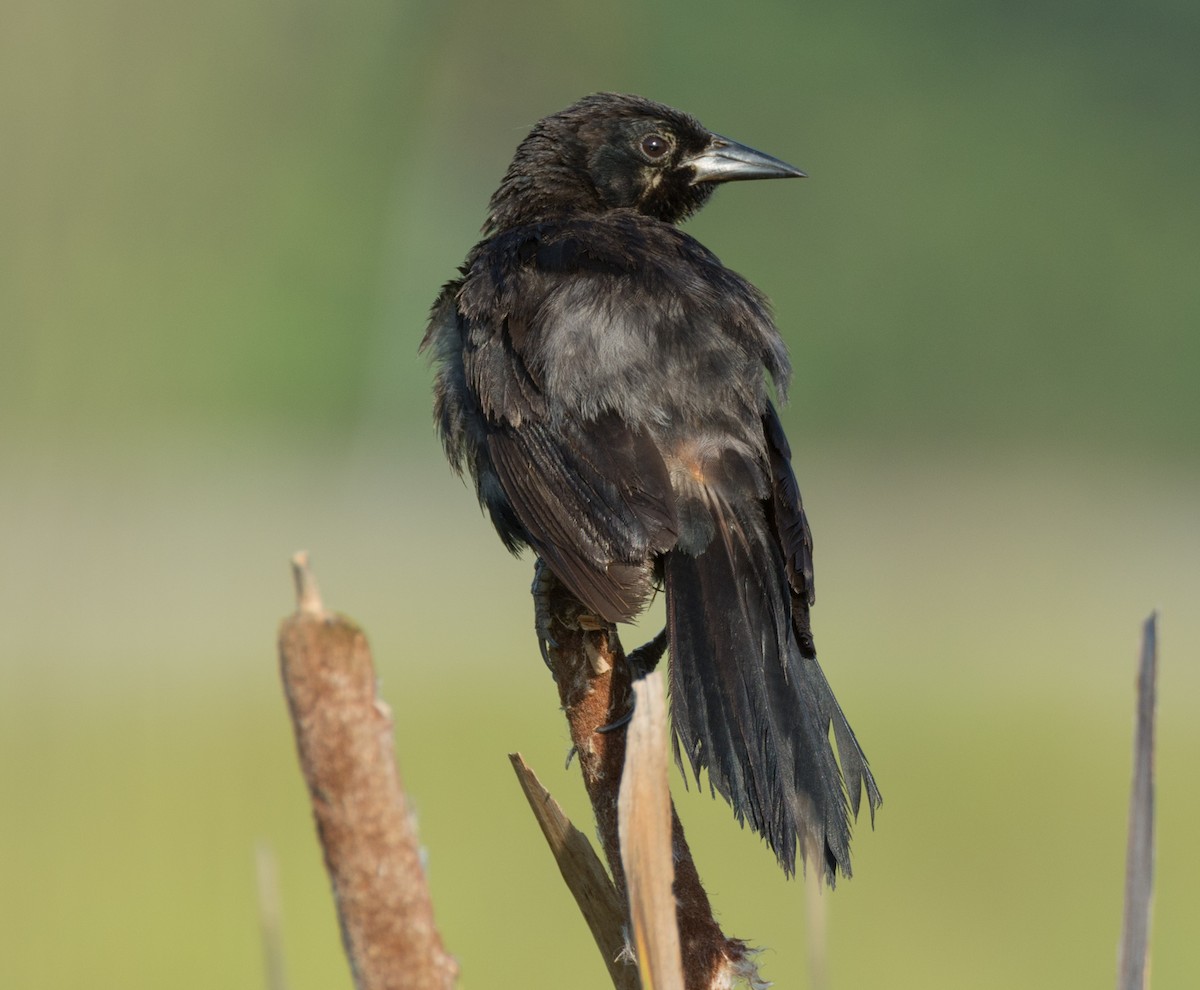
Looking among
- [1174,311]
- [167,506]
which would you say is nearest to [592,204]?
[167,506]

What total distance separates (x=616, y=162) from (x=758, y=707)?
173cm

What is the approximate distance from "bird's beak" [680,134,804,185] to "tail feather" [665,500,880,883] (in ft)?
4.62

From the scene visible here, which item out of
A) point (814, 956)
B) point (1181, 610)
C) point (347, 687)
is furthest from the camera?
point (1181, 610)

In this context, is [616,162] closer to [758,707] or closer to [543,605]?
[543,605]

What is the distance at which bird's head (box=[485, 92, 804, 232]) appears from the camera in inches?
132

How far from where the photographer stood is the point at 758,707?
6.60ft

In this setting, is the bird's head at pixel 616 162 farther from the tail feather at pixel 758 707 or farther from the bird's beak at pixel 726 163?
the tail feather at pixel 758 707

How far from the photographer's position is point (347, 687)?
1.09m

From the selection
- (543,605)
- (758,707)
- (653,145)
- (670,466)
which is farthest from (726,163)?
(758,707)

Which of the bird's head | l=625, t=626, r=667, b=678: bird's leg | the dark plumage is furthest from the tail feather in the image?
the bird's head

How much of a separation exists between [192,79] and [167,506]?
6.91 meters

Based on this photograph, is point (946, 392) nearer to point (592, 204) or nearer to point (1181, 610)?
point (1181, 610)

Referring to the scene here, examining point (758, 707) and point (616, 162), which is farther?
point (616, 162)

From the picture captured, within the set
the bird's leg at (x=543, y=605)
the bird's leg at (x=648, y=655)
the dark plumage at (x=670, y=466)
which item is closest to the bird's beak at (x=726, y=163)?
the dark plumage at (x=670, y=466)
